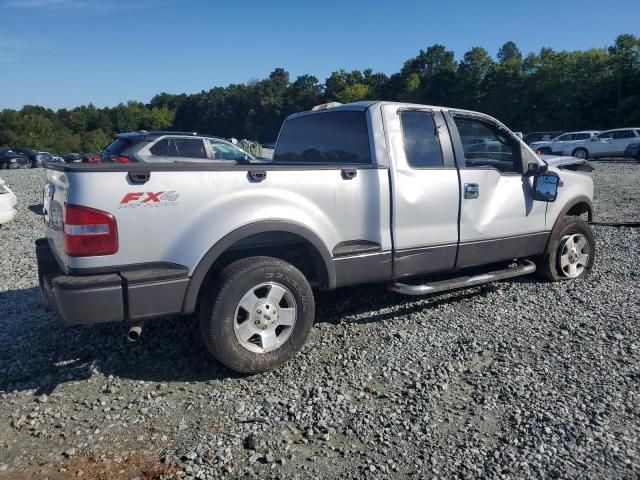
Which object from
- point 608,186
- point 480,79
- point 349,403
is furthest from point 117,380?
point 480,79

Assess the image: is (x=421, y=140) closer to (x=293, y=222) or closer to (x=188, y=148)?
(x=293, y=222)

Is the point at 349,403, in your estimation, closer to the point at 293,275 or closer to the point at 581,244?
the point at 293,275

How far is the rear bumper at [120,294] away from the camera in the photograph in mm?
3184

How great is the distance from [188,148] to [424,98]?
65.7m

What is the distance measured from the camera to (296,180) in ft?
12.6

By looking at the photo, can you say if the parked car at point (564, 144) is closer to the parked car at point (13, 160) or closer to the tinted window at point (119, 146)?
the tinted window at point (119, 146)

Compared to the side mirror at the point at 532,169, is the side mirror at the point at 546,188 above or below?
below

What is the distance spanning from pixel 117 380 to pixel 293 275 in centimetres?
146

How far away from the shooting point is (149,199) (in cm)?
331

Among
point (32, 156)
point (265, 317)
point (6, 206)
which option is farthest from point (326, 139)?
point (32, 156)

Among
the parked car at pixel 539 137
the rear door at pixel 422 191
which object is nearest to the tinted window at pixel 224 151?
Result: the rear door at pixel 422 191

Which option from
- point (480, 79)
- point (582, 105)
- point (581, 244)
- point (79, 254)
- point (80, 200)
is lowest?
point (581, 244)

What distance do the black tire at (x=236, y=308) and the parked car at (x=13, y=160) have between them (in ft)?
134

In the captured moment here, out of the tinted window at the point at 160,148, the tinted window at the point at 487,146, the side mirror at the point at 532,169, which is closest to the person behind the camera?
the tinted window at the point at 487,146
